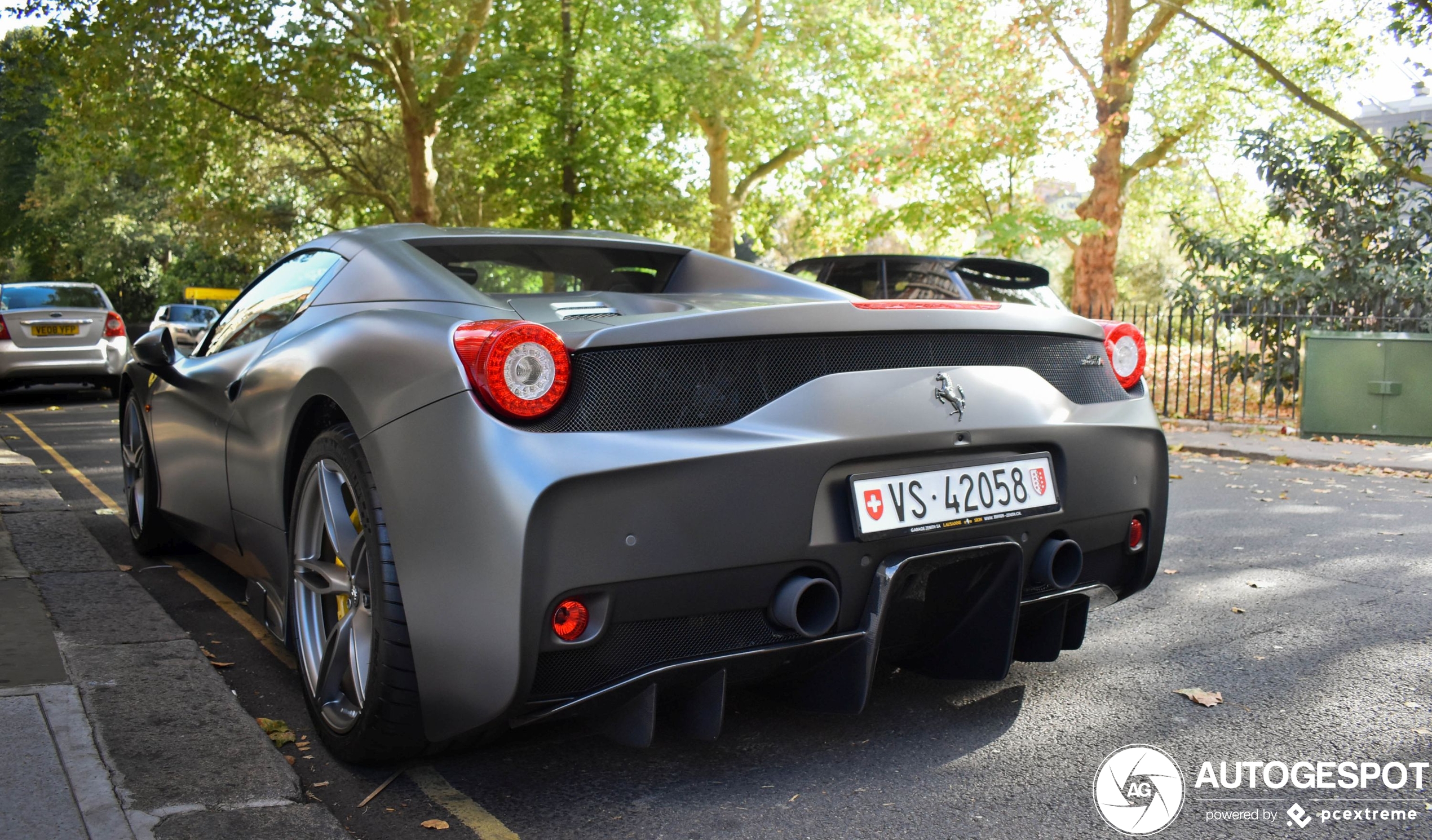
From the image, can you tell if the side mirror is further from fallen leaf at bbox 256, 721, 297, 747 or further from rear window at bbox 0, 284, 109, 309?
rear window at bbox 0, 284, 109, 309

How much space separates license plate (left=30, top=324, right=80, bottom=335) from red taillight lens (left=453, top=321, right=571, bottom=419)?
14.4 m

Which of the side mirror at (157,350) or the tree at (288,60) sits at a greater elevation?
the tree at (288,60)

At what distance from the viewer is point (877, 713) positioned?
3.27m

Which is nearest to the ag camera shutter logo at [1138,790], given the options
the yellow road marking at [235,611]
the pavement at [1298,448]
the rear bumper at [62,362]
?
the yellow road marking at [235,611]

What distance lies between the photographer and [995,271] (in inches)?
356

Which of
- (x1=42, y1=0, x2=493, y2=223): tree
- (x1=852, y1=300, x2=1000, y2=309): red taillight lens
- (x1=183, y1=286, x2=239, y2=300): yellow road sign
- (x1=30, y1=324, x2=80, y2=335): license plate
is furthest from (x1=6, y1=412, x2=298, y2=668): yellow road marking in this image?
(x1=183, y1=286, x2=239, y2=300): yellow road sign

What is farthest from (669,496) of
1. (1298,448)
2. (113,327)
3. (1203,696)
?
(113,327)

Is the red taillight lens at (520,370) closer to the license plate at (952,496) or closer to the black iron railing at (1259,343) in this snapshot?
the license plate at (952,496)

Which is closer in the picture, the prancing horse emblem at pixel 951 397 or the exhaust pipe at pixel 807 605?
the exhaust pipe at pixel 807 605

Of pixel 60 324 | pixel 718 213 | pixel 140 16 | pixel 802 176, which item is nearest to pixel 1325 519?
pixel 60 324

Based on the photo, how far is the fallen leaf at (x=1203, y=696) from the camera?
11.0 feet

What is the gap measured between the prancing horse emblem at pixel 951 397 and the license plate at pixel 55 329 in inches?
579

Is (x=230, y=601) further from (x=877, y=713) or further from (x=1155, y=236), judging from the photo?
(x=1155, y=236)

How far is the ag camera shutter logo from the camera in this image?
2586 mm
